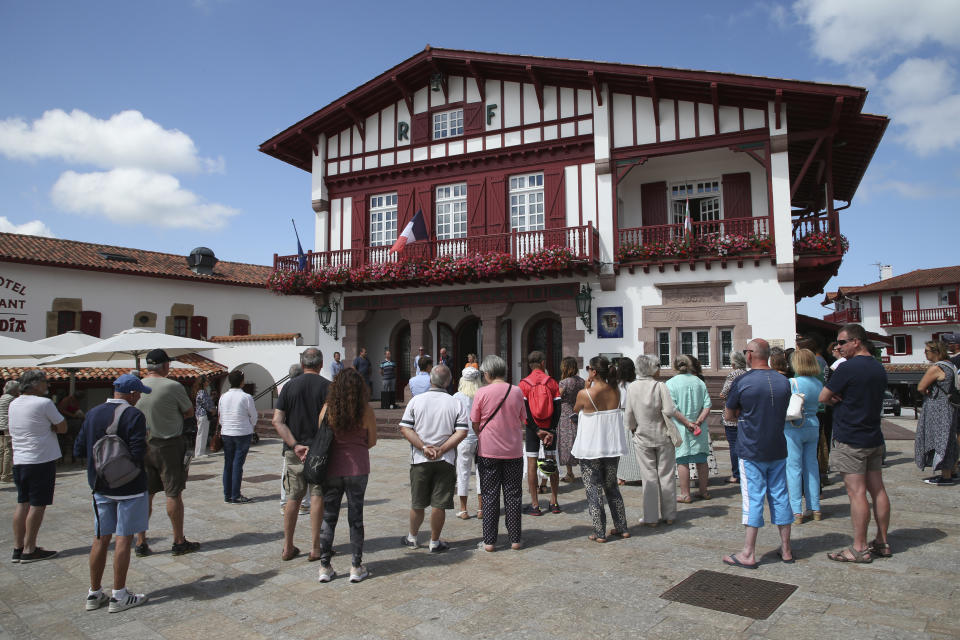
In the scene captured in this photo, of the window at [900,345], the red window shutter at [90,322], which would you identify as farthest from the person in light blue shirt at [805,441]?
the window at [900,345]

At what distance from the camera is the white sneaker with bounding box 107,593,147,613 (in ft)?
15.0

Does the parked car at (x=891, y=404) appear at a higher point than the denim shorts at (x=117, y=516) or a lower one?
lower

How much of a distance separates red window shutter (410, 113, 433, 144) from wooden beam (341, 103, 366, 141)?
1.70 metres

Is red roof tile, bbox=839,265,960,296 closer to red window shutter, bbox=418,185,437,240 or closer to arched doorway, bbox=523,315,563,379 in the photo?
arched doorway, bbox=523,315,563,379

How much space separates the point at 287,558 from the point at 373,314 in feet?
47.9

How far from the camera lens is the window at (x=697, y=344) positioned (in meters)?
15.6

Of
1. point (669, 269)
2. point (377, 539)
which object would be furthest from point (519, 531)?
point (669, 269)

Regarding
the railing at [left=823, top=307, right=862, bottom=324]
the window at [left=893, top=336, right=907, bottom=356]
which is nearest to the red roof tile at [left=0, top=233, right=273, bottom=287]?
the railing at [left=823, top=307, right=862, bottom=324]

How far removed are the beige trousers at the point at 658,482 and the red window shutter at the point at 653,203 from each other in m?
11.6

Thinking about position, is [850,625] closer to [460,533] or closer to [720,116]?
[460,533]

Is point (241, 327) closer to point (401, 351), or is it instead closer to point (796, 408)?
point (401, 351)

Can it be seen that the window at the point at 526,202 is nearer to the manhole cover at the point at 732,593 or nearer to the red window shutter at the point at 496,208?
the red window shutter at the point at 496,208

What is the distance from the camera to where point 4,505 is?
845 centimetres

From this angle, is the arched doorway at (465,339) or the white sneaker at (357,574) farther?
the arched doorway at (465,339)
